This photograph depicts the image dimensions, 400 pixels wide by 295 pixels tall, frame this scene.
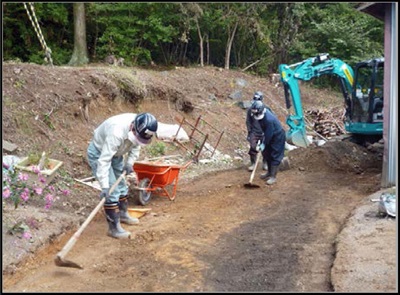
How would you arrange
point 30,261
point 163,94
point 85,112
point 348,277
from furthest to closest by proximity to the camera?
point 163,94 < point 85,112 < point 30,261 < point 348,277

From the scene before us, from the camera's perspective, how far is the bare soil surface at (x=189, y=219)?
4.97 meters

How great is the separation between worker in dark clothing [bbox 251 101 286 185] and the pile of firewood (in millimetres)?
7272

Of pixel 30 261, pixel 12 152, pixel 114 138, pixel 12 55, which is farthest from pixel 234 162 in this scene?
→ pixel 12 55

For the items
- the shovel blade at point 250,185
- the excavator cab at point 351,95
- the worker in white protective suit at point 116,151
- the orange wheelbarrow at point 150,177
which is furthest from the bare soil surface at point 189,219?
the excavator cab at point 351,95

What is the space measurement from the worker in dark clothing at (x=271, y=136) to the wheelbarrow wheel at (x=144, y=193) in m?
2.39

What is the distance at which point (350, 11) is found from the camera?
23188 mm

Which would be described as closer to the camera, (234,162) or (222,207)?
(222,207)

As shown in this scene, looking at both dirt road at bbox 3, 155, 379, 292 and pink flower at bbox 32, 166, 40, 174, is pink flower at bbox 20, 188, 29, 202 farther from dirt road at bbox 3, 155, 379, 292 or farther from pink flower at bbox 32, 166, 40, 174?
pink flower at bbox 32, 166, 40, 174

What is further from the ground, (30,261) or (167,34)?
(167,34)

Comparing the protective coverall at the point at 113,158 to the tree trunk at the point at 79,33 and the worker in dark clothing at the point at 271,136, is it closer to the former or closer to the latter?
the worker in dark clothing at the point at 271,136

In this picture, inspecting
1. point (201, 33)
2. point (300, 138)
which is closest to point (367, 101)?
point (300, 138)

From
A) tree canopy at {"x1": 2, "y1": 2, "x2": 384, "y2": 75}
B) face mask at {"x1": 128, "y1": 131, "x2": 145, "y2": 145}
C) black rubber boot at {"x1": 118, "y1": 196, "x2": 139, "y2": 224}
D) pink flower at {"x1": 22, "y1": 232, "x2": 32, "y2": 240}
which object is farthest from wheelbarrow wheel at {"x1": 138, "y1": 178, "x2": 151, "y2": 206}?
tree canopy at {"x1": 2, "y1": 2, "x2": 384, "y2": 75}

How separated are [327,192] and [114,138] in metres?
4.45

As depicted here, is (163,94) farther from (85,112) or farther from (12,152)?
(12,152)
